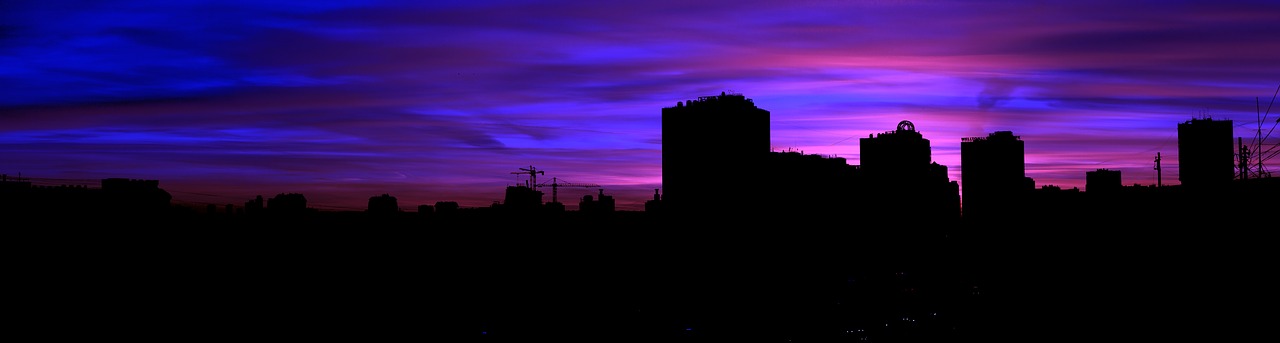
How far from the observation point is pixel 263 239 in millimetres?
166625

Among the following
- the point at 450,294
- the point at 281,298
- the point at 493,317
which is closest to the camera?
the point at 281,298

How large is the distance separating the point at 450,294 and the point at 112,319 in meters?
51.6

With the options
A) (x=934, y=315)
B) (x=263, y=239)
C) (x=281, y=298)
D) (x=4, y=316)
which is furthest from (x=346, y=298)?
(x=934, y=315)

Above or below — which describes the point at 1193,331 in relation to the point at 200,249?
below

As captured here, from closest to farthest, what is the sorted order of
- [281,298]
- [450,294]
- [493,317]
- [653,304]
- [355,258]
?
[281,298] → [493,317] → [450,294] → [355,258] → [653,304]

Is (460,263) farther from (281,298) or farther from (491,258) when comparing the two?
(281,298)

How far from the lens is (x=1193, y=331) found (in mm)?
149875

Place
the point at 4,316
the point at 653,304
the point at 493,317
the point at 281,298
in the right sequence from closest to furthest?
1. the point at 4,316
2. the point at 281,298
3. the point at 493,317
4. the point at 653,304

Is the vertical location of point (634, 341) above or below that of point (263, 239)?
below

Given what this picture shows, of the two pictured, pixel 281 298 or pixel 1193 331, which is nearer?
pixel 281 298

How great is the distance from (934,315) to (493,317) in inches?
3110

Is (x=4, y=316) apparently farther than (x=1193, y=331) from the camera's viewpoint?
No

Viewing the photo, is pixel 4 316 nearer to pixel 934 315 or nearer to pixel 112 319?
pixel 112 319

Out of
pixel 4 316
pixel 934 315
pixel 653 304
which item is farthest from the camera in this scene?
pixel 934 315
